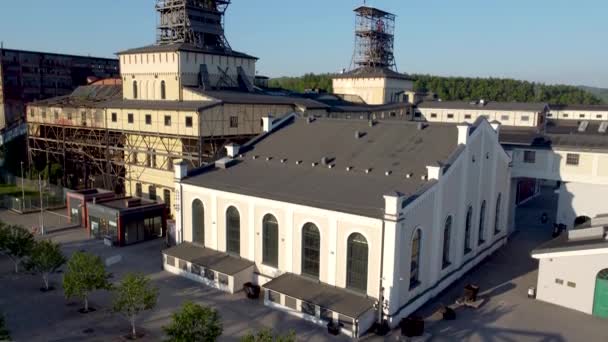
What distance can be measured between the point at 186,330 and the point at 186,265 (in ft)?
37.9

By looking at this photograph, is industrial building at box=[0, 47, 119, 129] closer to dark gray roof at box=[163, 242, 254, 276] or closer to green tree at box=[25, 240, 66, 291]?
green tree at box=[25, 240, 66, 291]

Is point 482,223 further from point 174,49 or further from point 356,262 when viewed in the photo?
point 174,49

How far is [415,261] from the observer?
22906mm

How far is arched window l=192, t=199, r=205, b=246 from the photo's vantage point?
2833 cm

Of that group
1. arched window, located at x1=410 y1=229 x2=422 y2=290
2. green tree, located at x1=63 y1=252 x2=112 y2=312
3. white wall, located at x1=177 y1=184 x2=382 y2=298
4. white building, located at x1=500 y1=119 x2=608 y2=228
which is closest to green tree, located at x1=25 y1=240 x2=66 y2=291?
green tree, located at x1=63 y1=252 x2=112 y2=312

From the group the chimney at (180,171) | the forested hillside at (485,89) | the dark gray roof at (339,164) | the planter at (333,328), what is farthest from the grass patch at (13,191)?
the forested hillside at (485,89)

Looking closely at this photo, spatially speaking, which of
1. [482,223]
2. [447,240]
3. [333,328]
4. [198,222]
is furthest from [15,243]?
[482,223]

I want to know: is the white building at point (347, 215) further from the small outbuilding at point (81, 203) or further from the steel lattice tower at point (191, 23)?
the steel lattice tower at point (191, 23)

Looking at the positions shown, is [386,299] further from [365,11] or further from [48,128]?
[365,11]

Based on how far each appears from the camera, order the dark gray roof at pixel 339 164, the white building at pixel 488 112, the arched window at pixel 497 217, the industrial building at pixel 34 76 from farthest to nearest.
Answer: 1. the white building at pixel 488 112
2. the industrial building at pixel 34 76
3. the arched window at pixel 497 217
4. the dark gray roof at pixel 339 164

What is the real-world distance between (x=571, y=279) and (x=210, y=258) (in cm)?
1877

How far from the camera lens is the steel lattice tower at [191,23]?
49.4m

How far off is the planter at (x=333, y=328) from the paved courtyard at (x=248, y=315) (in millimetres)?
259

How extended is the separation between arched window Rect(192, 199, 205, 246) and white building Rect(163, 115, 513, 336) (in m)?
0.08
